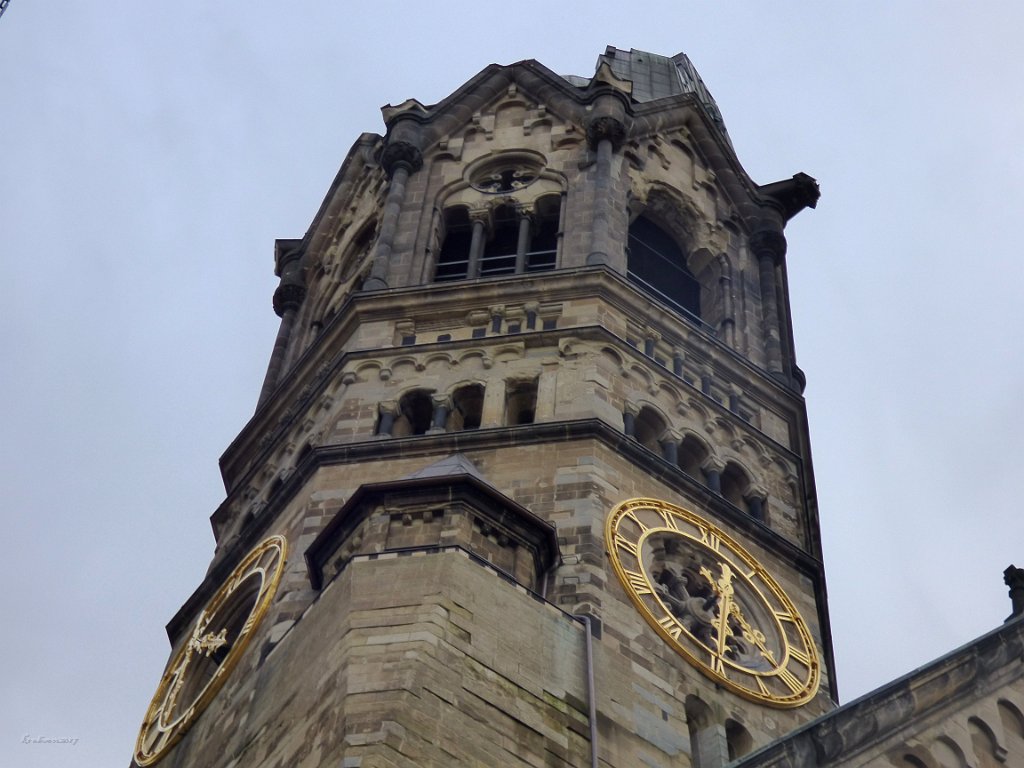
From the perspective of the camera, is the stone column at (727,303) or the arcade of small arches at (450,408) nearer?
the arcade of small arches at (450,408)

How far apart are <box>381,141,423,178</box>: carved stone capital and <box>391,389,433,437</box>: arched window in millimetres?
6744

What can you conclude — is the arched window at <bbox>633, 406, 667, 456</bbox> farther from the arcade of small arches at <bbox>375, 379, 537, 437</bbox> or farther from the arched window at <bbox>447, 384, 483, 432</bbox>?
the arched window at <bbox>447, 384, 483, 432</bbox>

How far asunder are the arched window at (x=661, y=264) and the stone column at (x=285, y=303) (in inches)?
211

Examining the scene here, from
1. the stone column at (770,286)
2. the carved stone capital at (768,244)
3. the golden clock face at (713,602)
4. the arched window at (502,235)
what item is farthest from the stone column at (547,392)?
the carved stone capital at (768,244)

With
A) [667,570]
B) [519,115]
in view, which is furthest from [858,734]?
[519,115]

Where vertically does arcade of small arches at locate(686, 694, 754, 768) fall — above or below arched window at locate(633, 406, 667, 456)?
below

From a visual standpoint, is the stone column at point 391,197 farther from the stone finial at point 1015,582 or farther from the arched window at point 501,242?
the stone finial at point 1015,582

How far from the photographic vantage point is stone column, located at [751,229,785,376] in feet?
107

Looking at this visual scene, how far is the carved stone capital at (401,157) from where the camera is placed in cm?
3472

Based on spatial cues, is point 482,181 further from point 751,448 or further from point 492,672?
point 492,672

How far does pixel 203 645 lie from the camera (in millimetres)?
26609

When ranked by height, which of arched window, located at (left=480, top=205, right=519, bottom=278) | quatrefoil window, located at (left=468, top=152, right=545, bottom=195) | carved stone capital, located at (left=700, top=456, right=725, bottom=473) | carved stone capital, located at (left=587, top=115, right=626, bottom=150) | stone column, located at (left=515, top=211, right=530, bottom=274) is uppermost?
carved stone capital, located at (left=587, top=115, right=626, bottom=150)

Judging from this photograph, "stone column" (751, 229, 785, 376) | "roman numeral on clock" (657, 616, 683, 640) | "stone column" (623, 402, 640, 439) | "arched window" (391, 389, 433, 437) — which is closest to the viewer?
"roman numeral on clock" (657, 616, 683, 640)

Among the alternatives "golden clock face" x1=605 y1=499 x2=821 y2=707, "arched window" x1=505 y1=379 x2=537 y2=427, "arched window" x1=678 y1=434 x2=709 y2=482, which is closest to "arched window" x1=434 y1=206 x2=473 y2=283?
"arched window" x1=505 y1=379 x2=537 y2=427
